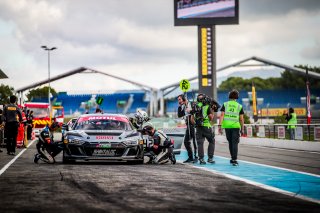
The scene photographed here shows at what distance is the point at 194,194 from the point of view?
8.17m

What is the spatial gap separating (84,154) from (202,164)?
276cm

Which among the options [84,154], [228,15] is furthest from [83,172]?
[228,15]

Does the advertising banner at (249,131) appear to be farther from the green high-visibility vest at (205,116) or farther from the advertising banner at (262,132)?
the green high-visibility vest at (205,116)

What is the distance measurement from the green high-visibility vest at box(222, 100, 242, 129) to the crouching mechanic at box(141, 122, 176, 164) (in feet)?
4.60

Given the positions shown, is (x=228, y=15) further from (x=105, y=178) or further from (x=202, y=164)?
(x=105, y=178)

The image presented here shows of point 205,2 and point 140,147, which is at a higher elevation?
point 205,2

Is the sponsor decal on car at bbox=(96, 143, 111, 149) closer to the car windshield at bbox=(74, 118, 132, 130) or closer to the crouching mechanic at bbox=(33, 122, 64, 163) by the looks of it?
A: the crouching mechanic at bbox=(33, 122, 64, 163)

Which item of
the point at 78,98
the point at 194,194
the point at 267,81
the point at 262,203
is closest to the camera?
the point at 262,203

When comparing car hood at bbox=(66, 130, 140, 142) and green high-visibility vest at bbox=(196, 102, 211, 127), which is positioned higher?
green high-visibility vest at bbox=(196, 102, 211, 127)

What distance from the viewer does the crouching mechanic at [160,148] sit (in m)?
14.7

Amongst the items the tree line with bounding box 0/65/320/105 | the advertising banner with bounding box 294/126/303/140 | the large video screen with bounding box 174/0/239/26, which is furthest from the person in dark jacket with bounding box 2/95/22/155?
the tree line with bounding box 0/65/320/105

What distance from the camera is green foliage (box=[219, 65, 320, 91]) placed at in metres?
141

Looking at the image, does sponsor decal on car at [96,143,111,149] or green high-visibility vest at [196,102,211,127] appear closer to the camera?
sponsor decal on car at [96,143,111,149]

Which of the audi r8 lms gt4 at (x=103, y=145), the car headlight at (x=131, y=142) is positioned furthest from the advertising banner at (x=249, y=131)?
the car headlight at (x=131, y=142)
